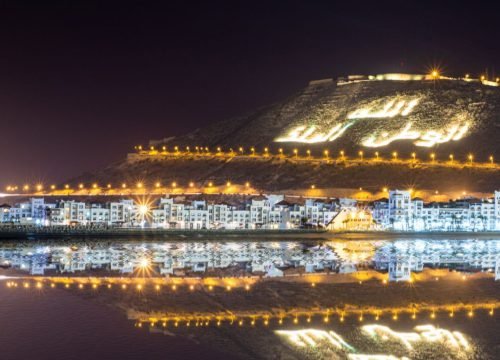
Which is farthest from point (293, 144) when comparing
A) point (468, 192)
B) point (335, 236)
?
point (335, 236)

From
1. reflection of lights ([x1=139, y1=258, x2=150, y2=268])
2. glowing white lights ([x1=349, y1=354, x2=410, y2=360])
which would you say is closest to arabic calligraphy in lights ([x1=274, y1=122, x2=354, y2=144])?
reflection of lights ([x1=139, y1=258, x2=150, y2=268])

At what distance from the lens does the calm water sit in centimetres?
2394

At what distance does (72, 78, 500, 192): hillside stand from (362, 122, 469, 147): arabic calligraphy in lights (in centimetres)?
18

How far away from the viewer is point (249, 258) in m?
54.3

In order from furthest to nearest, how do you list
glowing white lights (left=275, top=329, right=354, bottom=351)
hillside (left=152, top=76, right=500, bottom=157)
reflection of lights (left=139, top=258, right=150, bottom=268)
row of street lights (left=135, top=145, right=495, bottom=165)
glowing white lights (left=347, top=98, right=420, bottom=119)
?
glowing white lights (left=347, top=98, right=420, bottom=119)
hillside (left=152, top=76, right=500, bottom=157)
row of street lights (left=135, top=145, right=495, bottom=165)
reflection of lights (left=139, top=258, right=150, bottom=268)
glowing white lights (left=275, top=329, right=354, bottom=351)

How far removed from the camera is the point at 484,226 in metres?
103

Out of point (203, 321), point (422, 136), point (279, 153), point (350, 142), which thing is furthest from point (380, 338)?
point (350, 142)

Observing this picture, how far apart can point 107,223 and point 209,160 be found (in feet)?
147

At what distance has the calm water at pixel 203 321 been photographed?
23.9m

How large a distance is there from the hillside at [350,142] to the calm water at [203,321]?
74905 mm

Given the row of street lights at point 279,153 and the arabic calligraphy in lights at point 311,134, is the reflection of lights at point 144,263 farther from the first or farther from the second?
the arabic calligraphy in lights at point 311,134

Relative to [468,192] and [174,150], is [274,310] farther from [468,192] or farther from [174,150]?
[174,150]

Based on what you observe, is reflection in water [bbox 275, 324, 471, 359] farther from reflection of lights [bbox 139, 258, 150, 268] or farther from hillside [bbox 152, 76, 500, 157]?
hillside [bbox 152, 76, 500, 157]

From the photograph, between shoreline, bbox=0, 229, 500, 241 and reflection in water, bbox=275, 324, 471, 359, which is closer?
reflection in water, bbox=275, 324, 471, 359
